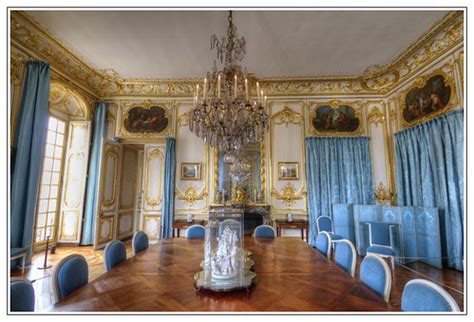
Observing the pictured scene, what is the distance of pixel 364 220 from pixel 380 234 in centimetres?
70

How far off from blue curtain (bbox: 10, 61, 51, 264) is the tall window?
1.18m

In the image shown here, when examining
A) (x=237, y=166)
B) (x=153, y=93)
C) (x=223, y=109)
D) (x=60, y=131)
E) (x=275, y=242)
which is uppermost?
(x=153, y=93)

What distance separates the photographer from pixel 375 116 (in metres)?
5.21

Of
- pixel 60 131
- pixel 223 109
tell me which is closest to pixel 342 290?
pixel 223 109

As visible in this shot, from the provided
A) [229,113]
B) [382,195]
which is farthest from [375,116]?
[229,113]

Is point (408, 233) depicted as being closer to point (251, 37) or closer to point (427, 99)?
point (427, 99)

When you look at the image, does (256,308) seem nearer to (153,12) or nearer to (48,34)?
(153,12)

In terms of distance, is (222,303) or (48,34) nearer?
(222,303)

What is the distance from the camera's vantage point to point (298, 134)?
5277mm

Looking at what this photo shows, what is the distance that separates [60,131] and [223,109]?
190 inches

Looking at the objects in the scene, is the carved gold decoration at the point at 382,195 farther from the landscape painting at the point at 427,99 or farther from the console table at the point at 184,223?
the console table at the point at 184,223

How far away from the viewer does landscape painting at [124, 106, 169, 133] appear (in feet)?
17.7

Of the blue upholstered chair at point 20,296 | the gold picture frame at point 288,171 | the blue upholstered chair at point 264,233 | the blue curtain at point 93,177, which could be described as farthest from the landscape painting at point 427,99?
the blue curtain at point 93,177

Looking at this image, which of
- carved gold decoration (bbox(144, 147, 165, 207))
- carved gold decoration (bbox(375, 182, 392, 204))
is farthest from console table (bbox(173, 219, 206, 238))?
carved gold decoration (bbox(375, 182, 392, 204))
